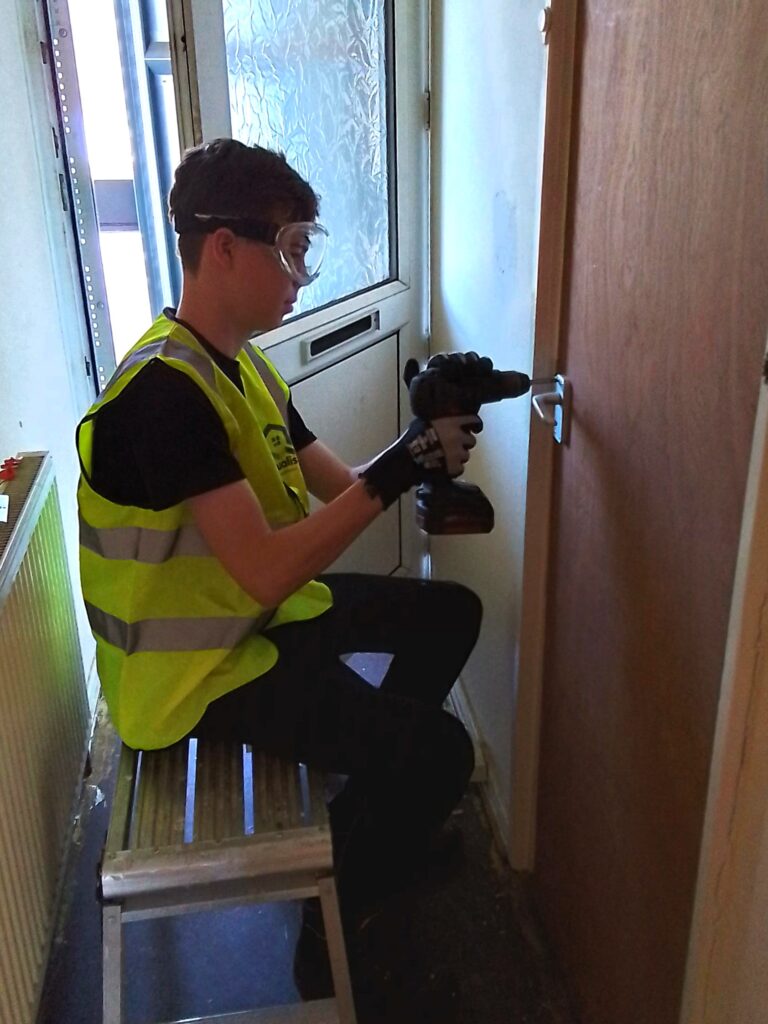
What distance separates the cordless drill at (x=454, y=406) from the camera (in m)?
1.25

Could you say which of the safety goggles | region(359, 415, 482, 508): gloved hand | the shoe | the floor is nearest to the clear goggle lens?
the safety goggles

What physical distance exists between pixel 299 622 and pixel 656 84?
89 cm

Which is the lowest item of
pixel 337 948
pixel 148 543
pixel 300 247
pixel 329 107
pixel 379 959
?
pixel 379 959

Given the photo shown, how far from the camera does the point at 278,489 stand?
134cm

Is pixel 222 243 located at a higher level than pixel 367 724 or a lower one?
higher

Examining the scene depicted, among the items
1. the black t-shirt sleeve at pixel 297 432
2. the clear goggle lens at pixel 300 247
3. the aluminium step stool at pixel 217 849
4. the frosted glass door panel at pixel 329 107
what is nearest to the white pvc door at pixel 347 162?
the frosted glass door panel at pixel 329 107

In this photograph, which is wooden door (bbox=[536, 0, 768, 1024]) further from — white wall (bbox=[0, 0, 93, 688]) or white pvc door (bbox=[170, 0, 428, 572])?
white wall (bbox=[0, 0, 93, 688])

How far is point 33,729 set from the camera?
1.36m

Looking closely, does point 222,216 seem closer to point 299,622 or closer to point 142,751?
point 299,622

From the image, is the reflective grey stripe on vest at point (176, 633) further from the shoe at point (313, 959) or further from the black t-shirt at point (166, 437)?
the shoe at point (313, 959)

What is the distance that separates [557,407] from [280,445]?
1.42ft

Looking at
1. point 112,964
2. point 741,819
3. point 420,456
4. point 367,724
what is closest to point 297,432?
point 420,456

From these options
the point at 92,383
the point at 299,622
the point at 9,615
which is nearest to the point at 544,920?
the point at 299,622

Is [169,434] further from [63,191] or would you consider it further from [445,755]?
[63,191]
